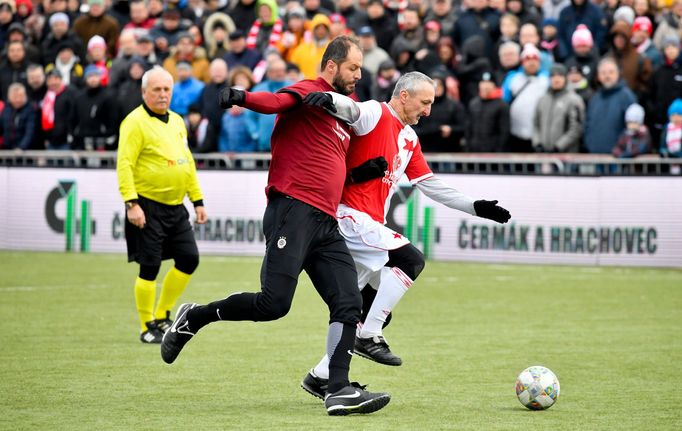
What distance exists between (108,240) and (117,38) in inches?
185

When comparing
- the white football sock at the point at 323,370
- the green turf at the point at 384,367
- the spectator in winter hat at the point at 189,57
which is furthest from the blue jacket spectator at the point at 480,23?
the white football sock at the point at 323,370

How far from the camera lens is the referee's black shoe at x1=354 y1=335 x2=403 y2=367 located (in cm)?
902

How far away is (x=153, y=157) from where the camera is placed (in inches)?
457

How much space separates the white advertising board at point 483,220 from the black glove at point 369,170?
1009 centimetres

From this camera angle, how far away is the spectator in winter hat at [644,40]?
18.9 metres

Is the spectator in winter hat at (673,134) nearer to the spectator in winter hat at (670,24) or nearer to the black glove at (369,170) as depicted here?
the spectator in winter hat at (670,24)

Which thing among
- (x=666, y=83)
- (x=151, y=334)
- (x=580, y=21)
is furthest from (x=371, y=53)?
(x=151, y=334)

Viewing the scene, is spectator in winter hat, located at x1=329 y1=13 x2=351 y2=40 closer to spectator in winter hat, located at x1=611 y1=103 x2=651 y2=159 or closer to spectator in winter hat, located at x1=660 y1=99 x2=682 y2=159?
spectator in winter hat, located at x1=611 y1=103 x2=651 y2=159

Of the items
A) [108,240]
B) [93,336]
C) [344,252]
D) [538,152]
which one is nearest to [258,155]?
[108,240]

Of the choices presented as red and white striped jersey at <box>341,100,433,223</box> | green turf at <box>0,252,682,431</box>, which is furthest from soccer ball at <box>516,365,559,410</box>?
red and white striped jersey at <box>341,100,433,223</box>

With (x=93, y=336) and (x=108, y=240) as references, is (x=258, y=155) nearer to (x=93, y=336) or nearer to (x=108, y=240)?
(x=108, y=240)

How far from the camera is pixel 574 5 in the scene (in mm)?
19750

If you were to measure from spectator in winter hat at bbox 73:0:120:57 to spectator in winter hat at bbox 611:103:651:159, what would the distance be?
383 inches

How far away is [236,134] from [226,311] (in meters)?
12.4
